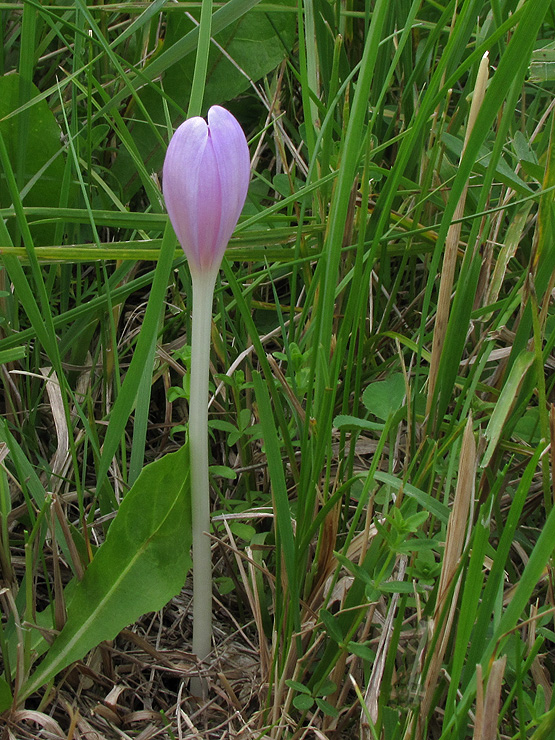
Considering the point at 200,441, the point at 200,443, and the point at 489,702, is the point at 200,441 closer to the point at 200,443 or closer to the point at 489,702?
the point at 200,443

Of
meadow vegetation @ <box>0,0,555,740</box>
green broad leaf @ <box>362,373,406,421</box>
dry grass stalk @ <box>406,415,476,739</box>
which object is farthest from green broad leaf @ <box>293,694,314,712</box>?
green broad leaf @ <box>362,373,406,421</box>

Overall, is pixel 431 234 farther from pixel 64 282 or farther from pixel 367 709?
pixel 367 709

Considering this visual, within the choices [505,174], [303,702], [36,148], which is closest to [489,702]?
[303,702]

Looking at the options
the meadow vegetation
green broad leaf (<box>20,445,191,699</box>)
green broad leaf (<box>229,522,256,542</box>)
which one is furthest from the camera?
green broad leaf (<box>229,522,256,542</box>)

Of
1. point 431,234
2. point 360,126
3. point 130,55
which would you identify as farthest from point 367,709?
point 130,55

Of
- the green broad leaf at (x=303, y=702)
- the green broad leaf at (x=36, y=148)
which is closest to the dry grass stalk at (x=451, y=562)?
the green broad leaf at (x=303, y=702)

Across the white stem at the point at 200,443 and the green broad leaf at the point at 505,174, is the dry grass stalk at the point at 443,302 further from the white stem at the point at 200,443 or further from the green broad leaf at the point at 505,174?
the white stem at the point at 200,443

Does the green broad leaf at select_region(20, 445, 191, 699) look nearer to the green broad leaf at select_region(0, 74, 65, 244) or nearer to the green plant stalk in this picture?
the green plant stalk
